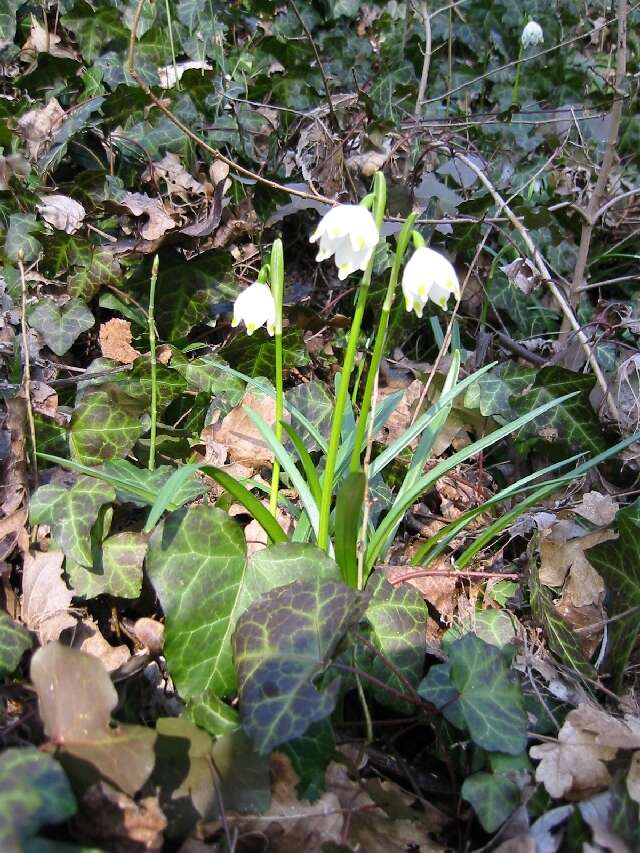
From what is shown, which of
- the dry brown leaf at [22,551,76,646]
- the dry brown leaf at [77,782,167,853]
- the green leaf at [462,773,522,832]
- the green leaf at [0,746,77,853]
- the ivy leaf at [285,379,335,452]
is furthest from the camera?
the ivy leaf at [285,379,335,452]

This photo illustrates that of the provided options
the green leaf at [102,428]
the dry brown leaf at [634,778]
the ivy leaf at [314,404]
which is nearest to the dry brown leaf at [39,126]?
the green leaf at [102,428]

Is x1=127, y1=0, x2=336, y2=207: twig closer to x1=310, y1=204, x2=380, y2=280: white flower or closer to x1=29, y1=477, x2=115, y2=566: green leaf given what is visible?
x1=310, y1=204, x2=380, y2=280: white flower

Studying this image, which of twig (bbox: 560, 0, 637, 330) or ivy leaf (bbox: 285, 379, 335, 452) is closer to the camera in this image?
ivy leaf (bbox: 285, 379, 335, 452)

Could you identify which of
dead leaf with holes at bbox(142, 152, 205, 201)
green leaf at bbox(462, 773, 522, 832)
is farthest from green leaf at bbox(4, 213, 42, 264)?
green leaf at bbox(462, 773, 522, 832)

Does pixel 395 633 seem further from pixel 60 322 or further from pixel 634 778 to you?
pixel 60 322

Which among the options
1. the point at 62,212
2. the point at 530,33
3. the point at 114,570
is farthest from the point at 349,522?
the point at 530,33

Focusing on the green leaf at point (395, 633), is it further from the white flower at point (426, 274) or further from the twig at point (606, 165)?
the twig at point (606, 165)

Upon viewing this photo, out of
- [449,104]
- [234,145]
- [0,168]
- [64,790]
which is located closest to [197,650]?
[64,790]
